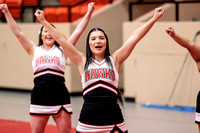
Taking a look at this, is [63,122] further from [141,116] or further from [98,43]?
[141,116]

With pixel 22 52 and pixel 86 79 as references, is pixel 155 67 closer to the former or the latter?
pixel 22 52

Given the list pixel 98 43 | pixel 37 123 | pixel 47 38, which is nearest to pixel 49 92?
pixel 37 123

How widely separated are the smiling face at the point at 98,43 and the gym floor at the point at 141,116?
3.37 meters

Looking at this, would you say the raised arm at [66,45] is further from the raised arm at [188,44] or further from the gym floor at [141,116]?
the gym floor at [141,116]

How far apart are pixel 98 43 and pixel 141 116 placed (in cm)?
452

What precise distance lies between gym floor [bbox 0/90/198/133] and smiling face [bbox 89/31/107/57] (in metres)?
3.37

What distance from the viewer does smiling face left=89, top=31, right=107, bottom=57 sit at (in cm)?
402

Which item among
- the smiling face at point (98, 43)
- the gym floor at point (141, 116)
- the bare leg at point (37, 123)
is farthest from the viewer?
the gym floor at point (141, 116)

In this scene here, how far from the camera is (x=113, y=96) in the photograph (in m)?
3.96

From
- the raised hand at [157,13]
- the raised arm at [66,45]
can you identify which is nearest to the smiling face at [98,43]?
the raised arm at [66,45]

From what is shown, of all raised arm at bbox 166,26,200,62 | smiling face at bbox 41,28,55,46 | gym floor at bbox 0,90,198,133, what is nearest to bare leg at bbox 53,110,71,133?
smiling face at bbox 41,28,55,46

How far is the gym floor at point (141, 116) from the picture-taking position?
730 cm

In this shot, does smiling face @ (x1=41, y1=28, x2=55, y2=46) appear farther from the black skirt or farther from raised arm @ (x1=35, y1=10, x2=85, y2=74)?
raised arm @ (x1=35, y1=10, x2=85, y2=74)

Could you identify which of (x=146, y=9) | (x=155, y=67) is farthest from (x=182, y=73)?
(x=146, y=9)
